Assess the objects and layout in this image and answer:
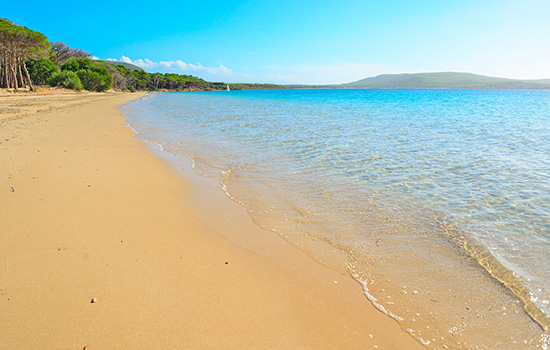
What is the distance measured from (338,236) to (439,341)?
6.23ft

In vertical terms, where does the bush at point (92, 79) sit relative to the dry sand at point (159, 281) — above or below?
above

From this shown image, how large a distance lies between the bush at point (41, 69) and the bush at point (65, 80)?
0.70 meters

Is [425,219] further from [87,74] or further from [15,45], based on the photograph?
[87,74]

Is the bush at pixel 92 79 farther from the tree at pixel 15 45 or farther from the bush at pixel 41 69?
the tree at pixel 15 45

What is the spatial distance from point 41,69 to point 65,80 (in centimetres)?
345

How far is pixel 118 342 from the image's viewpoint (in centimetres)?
223

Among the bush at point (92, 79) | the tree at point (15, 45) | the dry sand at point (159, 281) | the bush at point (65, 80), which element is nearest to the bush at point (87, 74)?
the bush at point (92, 79)

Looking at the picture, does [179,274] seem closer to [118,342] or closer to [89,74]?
[118,342]

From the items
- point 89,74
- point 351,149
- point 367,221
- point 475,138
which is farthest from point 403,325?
point 89,74

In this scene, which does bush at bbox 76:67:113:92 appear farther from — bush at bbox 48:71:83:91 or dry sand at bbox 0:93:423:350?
dry sand at bbox 0:93:423:350

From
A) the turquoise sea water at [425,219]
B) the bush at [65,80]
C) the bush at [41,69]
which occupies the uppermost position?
the bush at [41,69]

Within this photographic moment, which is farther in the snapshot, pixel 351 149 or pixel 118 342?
pixel 351 149

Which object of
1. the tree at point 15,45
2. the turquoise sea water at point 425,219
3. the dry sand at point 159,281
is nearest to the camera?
the dry sand at point 159,281

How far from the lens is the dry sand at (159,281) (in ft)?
7.68
